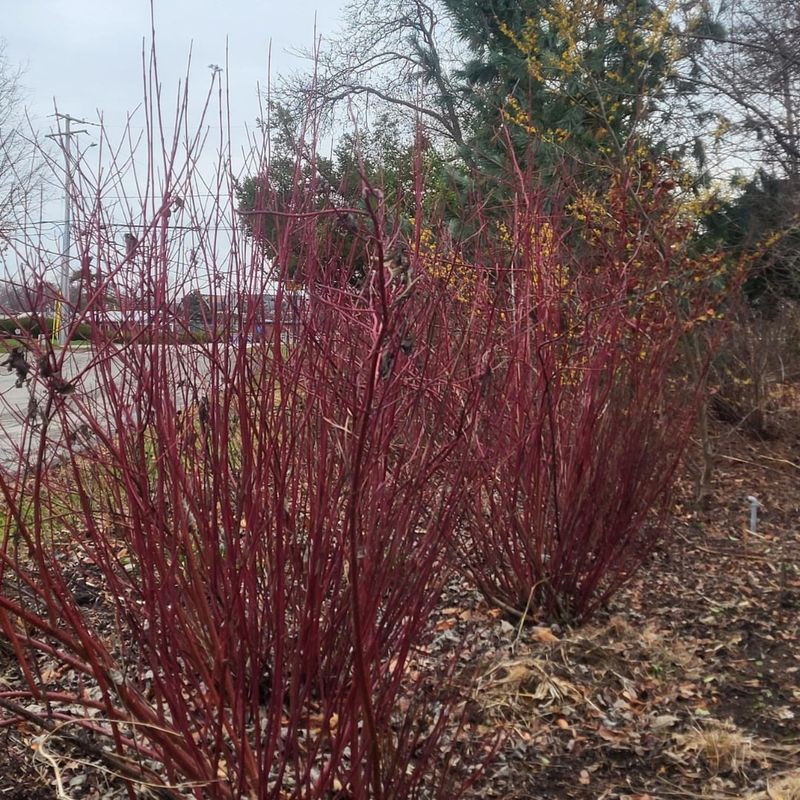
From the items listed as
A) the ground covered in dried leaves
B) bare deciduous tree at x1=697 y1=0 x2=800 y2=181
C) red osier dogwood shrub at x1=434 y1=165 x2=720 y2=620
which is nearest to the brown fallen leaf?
the ground covered in dried leaves

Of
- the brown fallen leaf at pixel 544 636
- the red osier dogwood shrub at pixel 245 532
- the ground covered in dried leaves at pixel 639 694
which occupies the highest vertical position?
the red osier dogwood shrub at pixel 245 532

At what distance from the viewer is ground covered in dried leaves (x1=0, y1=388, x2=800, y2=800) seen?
273 cm

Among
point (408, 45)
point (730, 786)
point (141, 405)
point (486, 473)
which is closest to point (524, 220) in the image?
point (486, 473)

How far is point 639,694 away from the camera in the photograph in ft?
11.3

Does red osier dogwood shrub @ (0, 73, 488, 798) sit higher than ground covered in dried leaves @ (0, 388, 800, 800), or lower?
higher

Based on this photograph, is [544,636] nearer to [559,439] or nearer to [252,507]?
[559,439]

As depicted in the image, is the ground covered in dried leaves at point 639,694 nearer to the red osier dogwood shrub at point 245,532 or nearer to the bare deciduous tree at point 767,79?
the red osier dogwood shrub at point 245,532

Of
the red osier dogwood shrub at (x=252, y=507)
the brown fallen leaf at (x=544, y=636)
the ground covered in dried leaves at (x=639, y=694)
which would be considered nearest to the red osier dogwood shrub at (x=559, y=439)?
the brown fallen leaf at (x=544, y=636)

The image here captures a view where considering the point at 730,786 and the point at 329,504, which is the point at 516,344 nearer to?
the point at 329,504

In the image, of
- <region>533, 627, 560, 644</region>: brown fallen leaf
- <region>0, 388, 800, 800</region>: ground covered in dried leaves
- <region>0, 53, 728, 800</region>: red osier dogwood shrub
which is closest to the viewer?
<region>0, 53, 728, 800</region>: red osier dogwood shrub

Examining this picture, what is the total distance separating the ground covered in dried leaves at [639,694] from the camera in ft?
8.95

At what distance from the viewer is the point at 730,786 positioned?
2.78 metres

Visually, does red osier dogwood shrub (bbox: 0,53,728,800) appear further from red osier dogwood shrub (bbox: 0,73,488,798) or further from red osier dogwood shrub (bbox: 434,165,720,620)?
red osier dogwood shrub (bbox: 434,165,720,620)

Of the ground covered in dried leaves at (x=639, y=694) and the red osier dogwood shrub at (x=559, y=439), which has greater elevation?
the red osier dogwood shrub at (x=559, y=439)
